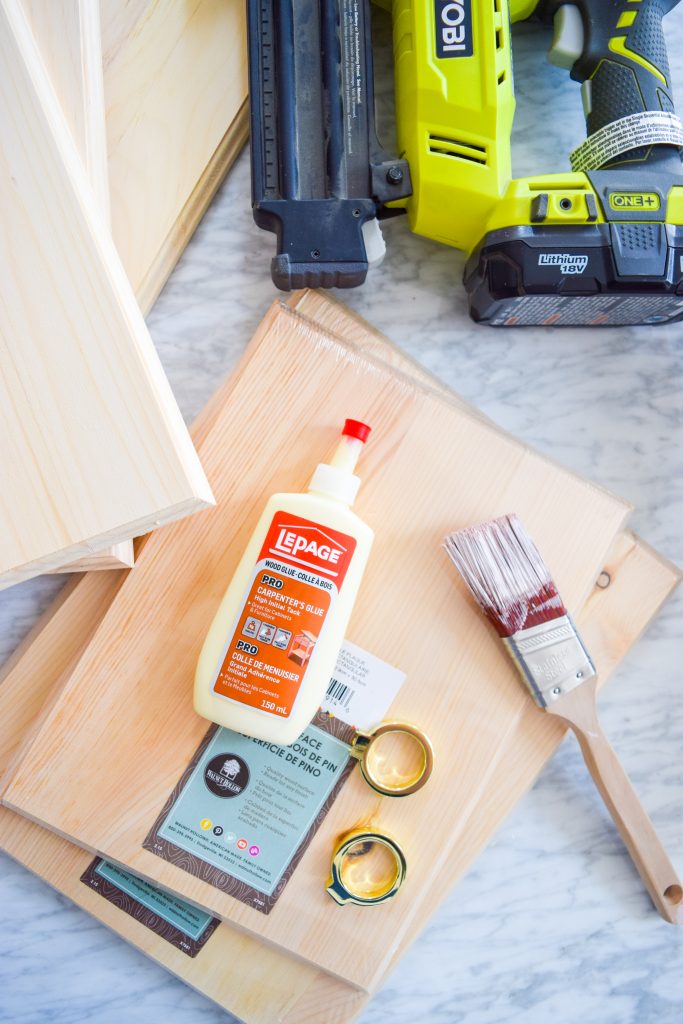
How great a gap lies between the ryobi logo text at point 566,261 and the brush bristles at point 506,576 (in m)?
0.24

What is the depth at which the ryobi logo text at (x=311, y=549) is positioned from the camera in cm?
63

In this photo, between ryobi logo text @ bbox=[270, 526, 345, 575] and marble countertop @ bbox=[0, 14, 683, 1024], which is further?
marble countertop @ bbox=[0, 14, 683, 1024]

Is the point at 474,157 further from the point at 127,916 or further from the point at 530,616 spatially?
the point at 127,916

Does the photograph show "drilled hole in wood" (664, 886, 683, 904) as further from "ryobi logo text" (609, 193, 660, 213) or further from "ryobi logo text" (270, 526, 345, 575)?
"ryobi logo text" (609, 193, 660, 213)

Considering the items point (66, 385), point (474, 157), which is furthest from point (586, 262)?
point (66, 385)

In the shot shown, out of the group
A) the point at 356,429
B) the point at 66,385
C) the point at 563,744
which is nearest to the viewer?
the point at 66,385

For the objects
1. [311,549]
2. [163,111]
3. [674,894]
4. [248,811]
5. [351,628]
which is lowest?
[674,894]

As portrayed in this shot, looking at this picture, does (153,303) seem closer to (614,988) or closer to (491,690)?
(491,690)

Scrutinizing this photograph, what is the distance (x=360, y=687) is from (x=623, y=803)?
0.28 metres

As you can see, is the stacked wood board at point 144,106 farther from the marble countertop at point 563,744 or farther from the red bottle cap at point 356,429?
the red bottle cap at point 356,429

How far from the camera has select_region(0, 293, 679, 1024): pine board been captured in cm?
70

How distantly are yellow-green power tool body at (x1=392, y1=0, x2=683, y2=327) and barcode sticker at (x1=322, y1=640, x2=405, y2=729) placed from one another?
364 millimetres

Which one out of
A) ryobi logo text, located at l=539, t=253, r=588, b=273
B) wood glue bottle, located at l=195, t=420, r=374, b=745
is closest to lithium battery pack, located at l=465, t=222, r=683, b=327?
ryobi logo text, located at l=539, t=253, r=588, b=273

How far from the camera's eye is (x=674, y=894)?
75cm
